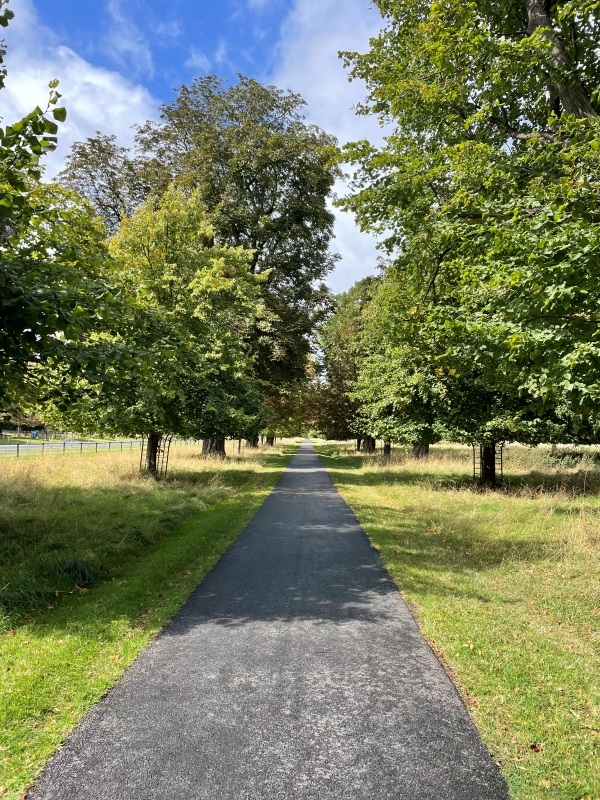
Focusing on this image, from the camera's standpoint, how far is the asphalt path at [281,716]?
2967 mm

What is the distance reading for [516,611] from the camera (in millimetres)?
6105

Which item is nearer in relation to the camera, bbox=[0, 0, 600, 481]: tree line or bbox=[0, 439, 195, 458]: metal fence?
bbox=[0, 0, 600, 481]: tree line

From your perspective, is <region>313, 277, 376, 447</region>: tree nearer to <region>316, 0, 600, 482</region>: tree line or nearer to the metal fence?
the metal fence

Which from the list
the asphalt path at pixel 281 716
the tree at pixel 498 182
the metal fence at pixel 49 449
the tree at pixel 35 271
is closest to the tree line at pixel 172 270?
the tree at pixel 35 271

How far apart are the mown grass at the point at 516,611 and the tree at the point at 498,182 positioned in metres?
2.51

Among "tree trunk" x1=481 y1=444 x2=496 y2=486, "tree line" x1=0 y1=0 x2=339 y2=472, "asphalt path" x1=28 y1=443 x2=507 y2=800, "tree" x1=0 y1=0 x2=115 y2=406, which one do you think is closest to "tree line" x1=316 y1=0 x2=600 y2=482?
"tree line" x1=0 y1=0 x2=339 y2=472

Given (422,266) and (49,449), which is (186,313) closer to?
(422,266)

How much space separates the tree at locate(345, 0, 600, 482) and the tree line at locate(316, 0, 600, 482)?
0.10ft

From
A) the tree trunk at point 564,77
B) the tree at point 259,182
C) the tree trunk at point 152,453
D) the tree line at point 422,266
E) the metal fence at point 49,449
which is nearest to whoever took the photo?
the tree line at point 422,266

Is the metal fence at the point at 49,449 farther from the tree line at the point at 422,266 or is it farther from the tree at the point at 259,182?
Result: the tree line at the point at 422,266

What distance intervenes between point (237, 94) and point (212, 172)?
489cm

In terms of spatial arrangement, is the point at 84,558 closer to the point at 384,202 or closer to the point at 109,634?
the point at 109,634

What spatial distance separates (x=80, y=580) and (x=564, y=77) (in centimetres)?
1044

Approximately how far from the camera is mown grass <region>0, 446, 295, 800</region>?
12.6 ft
